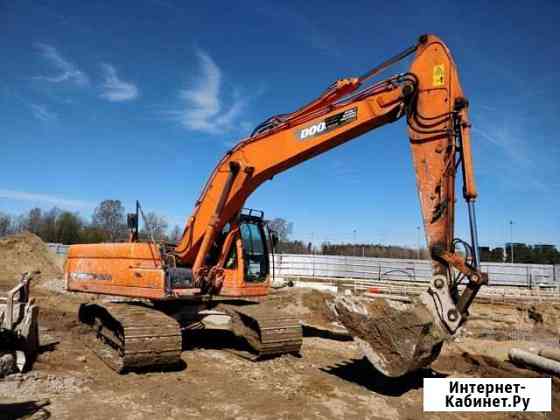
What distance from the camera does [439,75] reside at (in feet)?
22.3

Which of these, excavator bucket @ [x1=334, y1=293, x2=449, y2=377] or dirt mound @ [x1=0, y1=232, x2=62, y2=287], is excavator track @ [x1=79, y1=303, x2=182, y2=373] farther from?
dirt mound @ [x1=0, y1=232, x2=62, y2=287]

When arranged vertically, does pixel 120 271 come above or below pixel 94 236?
below

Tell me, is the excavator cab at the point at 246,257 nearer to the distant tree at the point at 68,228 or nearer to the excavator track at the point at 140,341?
the excavator track at the point at 140,341

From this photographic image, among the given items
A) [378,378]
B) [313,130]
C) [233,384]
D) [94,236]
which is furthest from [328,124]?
[94,236]

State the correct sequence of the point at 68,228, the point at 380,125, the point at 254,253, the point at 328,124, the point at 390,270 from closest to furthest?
the point at 380,125 → the point at 328,124 → the point at 254,253 → the point at 390,270 → the point at 68,228

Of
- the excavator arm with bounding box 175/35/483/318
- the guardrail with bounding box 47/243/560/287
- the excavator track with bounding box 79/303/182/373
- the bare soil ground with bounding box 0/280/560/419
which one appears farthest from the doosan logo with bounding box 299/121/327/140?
the guardrail with bounding box 47/243/560/287

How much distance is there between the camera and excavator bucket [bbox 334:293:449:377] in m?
5.79

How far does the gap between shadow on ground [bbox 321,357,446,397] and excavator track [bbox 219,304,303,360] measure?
0.78 m

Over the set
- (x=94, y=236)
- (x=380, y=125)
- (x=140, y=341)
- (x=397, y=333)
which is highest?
(x=380, y=125)

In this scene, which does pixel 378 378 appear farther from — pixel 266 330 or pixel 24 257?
pixel 24 257

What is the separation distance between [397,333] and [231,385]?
2568mm

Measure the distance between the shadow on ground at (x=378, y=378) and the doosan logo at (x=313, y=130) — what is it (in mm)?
3893

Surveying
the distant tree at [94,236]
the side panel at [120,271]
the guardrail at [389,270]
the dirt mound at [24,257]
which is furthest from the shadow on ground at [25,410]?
the distant tree at [94,236]

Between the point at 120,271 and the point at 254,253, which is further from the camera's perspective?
the point at 254,253
